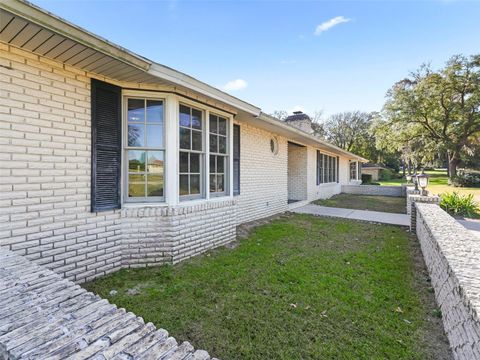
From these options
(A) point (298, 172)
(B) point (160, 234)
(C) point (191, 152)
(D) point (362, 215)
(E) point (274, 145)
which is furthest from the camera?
(A) point (298, 172)

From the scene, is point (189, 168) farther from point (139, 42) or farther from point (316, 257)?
point (139, 42)

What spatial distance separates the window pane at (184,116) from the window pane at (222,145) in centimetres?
106

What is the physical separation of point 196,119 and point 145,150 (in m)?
1.24

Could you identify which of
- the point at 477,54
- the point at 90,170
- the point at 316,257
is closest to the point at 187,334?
the point at 90,170

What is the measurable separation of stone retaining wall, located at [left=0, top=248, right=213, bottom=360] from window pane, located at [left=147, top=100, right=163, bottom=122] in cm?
297

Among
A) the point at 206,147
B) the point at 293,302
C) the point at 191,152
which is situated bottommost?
the point at 293,302

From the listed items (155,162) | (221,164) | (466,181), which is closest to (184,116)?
(155,162)

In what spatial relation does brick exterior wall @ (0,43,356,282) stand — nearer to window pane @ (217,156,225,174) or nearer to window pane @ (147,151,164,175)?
window pane @ (147,151,164,175)

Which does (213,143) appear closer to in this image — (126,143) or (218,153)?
(218,153)

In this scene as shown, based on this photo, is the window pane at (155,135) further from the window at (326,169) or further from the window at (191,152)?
the window at (326,169)

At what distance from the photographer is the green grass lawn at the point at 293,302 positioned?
246 cm

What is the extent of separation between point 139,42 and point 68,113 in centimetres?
597

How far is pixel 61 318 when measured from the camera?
5.61ft

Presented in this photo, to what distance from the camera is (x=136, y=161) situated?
4.32m
